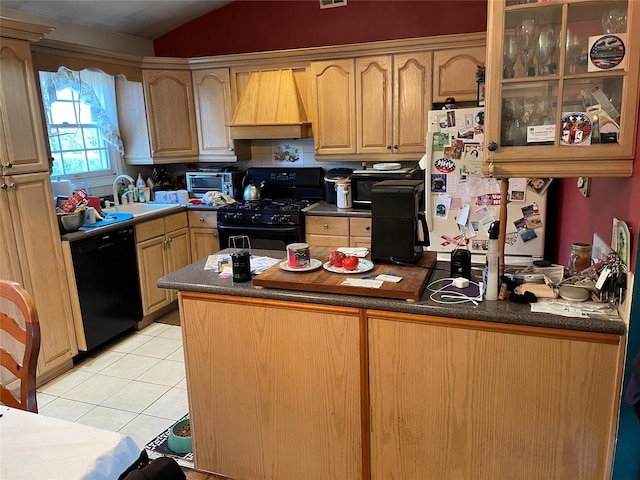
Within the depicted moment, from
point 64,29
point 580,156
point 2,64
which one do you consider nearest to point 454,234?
point 580,156

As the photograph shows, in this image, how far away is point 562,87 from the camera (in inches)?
60.7

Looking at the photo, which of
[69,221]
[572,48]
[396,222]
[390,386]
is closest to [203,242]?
[69,221]

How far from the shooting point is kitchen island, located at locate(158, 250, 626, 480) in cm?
158

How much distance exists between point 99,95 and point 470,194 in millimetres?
3329

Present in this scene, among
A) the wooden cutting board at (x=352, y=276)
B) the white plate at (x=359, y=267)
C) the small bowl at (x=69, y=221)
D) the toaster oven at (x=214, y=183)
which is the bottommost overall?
the wooden cutting board at (x=352, y=276)

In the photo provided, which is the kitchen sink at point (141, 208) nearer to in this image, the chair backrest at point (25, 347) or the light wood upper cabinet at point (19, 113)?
the light wood upper cabinet at point (19, 113)

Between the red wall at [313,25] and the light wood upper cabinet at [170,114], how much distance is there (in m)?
0.48

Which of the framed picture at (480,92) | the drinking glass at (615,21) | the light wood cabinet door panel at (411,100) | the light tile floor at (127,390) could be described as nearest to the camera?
the drinking glass at (615,21)

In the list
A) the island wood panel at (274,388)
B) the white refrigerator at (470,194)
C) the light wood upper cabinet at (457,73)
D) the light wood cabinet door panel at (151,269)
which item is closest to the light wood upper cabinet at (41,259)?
the light wood cabinet door panel at (151,269)

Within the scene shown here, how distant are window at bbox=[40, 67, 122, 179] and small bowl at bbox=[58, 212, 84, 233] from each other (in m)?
0.85

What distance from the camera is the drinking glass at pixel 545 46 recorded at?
154 centimetres

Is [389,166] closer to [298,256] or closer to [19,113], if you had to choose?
[298,256]

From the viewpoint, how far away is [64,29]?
367 centimetres

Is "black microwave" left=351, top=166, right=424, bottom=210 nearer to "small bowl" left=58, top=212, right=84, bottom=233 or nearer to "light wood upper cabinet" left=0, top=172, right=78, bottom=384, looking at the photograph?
"small bowl" left=58, top=212, right=84, bottom=233
